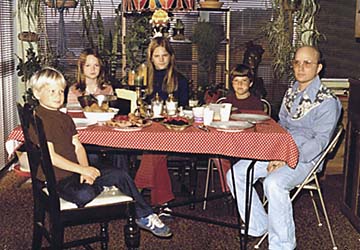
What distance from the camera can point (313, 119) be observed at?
370cm

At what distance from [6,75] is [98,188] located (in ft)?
9.16

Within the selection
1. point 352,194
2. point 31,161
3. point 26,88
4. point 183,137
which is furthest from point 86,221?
point 26,88

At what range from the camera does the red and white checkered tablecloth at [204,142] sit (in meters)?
3.33

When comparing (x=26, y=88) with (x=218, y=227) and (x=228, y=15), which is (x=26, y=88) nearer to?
(x=228, y=15)

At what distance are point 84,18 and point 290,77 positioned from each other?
80.2 inches

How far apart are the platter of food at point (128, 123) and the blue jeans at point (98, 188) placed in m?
0.24

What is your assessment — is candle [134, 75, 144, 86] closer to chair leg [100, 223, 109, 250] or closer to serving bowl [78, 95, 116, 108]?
serving bowl [78, 95, 116, 108]

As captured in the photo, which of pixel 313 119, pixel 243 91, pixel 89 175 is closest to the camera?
pixel 89 175

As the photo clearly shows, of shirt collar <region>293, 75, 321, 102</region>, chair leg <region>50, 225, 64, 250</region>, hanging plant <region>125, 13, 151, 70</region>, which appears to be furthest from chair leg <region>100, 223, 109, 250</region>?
hanging plant <region>125, 13, 151, 70</region>

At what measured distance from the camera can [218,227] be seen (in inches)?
167

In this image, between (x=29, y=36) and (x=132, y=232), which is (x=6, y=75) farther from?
(x=132, y=232)

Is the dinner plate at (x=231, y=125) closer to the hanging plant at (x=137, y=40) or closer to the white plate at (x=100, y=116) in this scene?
the white plate at (x=100, y=116)

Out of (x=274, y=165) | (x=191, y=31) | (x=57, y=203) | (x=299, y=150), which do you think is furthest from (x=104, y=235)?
(x=191, y=31)

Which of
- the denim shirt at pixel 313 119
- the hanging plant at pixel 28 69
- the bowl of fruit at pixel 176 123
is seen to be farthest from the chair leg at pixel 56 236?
the hanging plant at pixel 28 69
